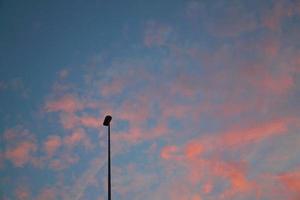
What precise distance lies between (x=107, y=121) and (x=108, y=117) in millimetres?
245

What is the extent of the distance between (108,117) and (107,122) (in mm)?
303

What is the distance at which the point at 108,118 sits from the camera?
11227 millimetres

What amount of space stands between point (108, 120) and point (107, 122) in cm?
13

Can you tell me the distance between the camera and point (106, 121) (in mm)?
11180

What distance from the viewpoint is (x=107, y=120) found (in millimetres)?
11188

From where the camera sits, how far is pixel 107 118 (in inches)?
441

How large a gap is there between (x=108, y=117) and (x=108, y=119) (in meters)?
0.12

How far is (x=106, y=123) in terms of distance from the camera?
1121 cm

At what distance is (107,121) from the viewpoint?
11.2 metres

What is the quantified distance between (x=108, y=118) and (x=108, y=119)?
0.06 meters

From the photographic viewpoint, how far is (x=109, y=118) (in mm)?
11242

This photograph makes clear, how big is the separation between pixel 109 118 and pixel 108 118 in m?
0.06

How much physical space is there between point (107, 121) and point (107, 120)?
2.5 inches

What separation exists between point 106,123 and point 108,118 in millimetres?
320
